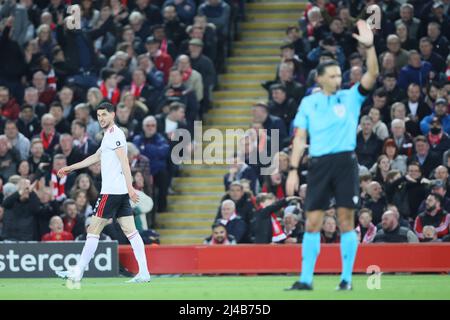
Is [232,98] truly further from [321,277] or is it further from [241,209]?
[321,277]

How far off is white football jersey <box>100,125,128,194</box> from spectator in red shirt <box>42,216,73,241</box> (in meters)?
4.36

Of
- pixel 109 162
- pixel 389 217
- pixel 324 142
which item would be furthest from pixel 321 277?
pixel 324 142

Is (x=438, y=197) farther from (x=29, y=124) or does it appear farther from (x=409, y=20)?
(x=29, y=124)

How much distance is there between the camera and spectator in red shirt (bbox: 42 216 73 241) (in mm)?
19188

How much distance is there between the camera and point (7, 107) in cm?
2325

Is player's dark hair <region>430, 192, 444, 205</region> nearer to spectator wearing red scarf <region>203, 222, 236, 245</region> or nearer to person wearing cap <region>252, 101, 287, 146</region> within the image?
spectator wearing red scarf <region>203, 222, 236, 245</region>

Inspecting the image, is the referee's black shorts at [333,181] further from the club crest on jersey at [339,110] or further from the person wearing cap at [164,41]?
the person wearing cap at [164,41]

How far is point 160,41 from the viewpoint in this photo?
23750 mm

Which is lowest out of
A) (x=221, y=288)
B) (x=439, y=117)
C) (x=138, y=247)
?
(x=221, y=288)

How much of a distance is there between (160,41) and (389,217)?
24.5ft

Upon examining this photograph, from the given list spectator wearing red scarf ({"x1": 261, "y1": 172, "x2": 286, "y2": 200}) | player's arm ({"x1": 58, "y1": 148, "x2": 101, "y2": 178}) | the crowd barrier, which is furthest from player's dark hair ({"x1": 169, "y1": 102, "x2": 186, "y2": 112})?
player's arm ({"x1": 58, "y1": 148, "x2": 101, "y2": 178})

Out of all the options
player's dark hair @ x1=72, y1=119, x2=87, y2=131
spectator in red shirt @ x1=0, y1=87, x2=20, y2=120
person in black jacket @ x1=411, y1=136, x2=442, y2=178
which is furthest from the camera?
spectator in red shirt @ x1=0, y1=87, x2=20, y2=120

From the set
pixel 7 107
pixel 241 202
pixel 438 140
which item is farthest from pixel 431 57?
pixel 7 107

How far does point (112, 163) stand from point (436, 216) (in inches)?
241
